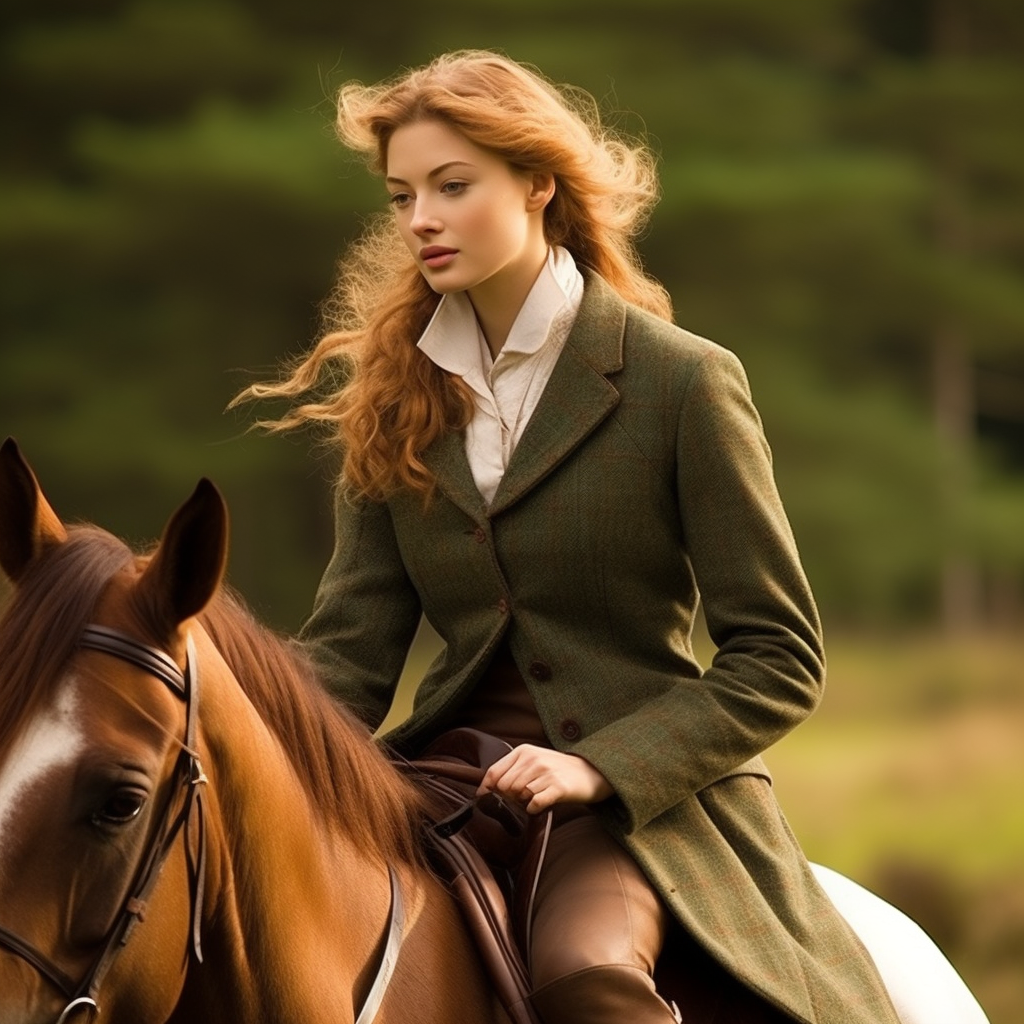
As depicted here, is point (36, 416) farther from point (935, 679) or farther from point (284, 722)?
point (284, 722)

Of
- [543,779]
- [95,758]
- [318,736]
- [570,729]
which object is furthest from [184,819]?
[570,729]

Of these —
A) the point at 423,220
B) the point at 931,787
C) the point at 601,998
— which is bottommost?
the point at 931,787

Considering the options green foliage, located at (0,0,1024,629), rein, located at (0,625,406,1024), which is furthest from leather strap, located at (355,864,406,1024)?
green foliage, located at (0,0,1024,629)

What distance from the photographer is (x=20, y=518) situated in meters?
2.33

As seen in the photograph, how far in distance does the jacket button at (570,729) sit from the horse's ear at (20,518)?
35.1 inches

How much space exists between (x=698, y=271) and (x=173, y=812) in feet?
48.6

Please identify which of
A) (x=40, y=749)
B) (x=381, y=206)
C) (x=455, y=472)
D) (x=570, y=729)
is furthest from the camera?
(x=381, y=206)

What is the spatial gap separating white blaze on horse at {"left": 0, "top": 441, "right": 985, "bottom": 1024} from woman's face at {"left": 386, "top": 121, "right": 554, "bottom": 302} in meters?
0.68

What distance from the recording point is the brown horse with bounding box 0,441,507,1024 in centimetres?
214

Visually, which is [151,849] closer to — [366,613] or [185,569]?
[185,569]

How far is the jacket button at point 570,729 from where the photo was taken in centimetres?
296

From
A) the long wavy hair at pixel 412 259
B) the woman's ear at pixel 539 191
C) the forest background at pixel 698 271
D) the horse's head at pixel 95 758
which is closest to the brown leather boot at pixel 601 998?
the horse's head at pixel 95 758

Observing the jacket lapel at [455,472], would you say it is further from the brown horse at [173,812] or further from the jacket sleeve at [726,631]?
the brown horse at [173,812]

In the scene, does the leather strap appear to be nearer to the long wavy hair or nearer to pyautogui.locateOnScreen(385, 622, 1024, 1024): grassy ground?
the long wavy hair
